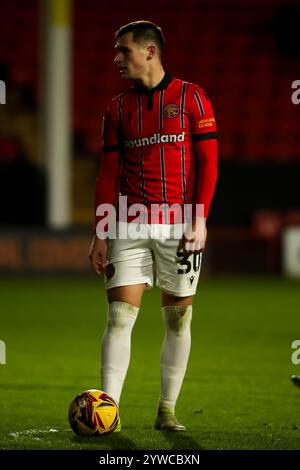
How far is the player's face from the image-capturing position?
16.6 feet

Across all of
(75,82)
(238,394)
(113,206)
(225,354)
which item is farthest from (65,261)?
(113,206)

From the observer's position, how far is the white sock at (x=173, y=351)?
525 centimetres

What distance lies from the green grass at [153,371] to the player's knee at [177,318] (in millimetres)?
512

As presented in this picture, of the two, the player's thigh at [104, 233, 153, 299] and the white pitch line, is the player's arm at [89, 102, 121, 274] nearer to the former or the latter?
the player's thigh at [104, 233, 153, 299]

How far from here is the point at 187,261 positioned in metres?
5.17

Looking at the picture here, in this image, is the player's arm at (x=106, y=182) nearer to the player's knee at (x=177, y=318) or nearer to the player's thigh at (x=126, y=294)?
the player's thigh at (x=126, y=294)

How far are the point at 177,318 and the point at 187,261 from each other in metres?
0.30

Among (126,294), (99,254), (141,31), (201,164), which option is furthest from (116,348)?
(141,31)

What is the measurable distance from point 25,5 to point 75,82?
2475 millimetres

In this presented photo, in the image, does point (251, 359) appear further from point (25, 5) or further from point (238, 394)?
point (25, 5)

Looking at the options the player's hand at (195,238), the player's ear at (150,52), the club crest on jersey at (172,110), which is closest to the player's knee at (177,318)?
the player's hand at (195,238)

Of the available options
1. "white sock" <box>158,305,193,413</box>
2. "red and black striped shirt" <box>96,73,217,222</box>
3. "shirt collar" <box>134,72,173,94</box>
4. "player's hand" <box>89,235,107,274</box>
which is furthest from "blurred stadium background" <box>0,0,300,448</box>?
"shirt collar" <box>134,72,173,94</box>

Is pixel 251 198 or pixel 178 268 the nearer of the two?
pixel 178 268

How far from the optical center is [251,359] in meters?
7.96
